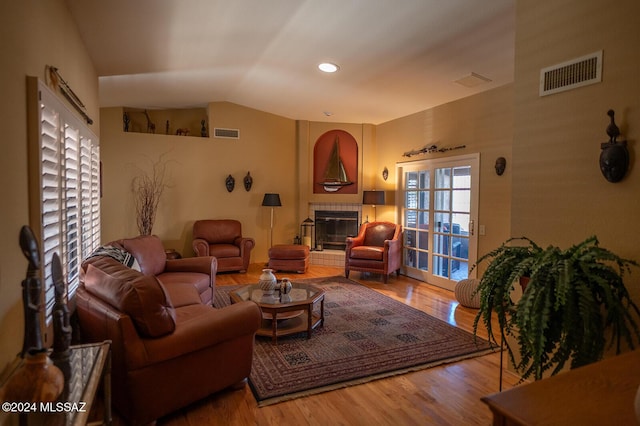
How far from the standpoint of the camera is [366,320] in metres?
3.81

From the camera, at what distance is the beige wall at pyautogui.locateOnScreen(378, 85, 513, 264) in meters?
4.24

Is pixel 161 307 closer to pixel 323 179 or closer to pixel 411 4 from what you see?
pixel 411 4

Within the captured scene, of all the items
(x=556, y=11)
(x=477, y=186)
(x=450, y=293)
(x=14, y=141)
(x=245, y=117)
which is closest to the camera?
(x=14, y=141)

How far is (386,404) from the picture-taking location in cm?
232

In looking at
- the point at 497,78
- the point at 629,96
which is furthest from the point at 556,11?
the point at 497,78

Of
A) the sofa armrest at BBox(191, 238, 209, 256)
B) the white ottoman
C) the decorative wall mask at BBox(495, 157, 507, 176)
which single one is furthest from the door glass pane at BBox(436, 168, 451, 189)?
the sofa armrest at BBox(191, 238, 209, 256)

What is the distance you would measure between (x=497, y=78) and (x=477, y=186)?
1318 millimetres

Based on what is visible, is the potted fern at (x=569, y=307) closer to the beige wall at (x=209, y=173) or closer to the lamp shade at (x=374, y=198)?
the lamp shade at (x=374, y=198)

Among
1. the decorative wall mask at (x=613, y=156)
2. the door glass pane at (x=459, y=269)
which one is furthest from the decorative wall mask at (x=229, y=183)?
the decorative wall mask at (x=613, y=156)

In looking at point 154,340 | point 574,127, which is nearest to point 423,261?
point 574,127

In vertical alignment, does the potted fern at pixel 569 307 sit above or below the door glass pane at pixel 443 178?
below

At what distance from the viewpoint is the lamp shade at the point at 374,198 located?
616 cm

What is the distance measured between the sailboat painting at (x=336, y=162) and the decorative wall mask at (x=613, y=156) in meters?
4.87

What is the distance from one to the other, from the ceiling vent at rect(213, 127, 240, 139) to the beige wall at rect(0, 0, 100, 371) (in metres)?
4.37
